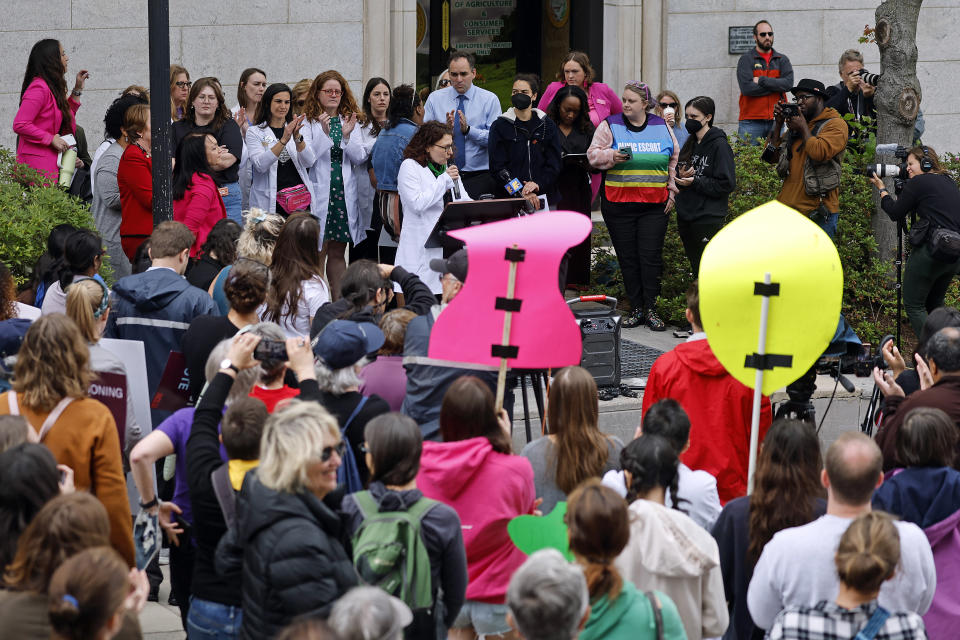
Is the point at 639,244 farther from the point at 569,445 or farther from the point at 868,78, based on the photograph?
the point at 569,445

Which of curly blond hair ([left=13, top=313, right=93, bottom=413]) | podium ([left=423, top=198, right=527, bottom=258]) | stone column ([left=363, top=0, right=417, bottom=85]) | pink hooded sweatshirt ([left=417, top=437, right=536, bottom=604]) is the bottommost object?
pink hooded sweatshirt ([left=417, top=437, right=536, bottom=604])

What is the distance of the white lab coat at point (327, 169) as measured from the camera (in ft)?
34.4

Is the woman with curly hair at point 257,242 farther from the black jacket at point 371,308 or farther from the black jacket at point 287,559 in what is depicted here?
the black jacket at point 287,559

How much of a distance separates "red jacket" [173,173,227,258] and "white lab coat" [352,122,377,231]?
2014mm

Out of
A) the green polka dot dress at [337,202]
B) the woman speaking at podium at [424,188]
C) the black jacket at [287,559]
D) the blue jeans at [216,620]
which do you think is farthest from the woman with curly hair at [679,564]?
the green polka dot dress at [337,202]

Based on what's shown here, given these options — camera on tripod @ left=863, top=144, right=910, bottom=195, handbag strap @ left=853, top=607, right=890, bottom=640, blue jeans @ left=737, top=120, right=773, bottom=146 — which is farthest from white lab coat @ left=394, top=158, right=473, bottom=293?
handbag strap @ left=853, top=607, right=890, bottom=640

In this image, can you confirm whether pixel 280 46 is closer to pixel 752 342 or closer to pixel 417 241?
pixel 417 241

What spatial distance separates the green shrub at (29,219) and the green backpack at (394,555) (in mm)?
5478

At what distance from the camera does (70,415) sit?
4836mm

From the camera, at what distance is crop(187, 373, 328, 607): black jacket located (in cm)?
454

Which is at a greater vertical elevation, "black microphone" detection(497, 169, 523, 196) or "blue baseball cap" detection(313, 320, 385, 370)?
"black microphone" detection(497, 169, 523, 196)

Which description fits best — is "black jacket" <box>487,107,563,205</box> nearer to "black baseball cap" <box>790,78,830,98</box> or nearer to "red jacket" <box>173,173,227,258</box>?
"black baseball cap" <box>790,78,830,98</box>

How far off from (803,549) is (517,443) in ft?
15.5

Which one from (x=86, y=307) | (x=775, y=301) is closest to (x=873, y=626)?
(x=775, y=301)
